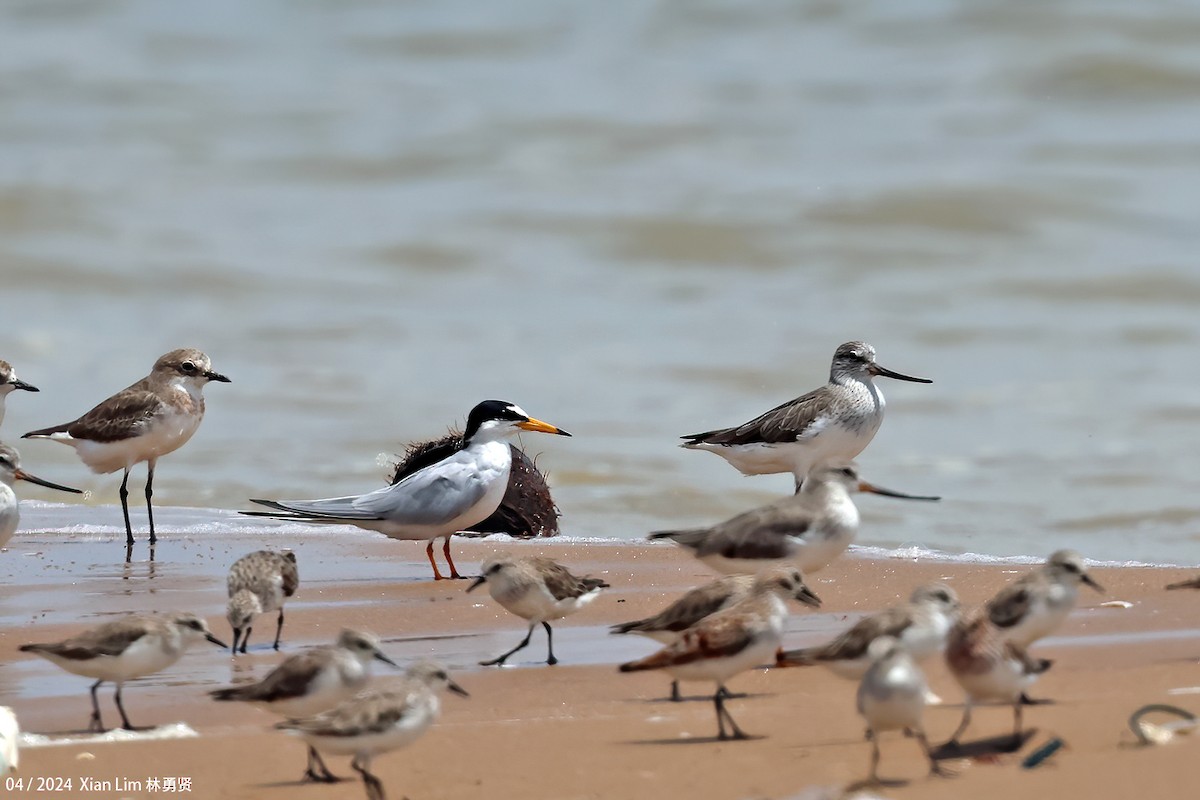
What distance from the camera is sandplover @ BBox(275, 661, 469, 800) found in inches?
211

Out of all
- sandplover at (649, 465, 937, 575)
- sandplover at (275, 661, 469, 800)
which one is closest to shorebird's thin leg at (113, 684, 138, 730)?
sandplover at (275, 661, 469, 800)

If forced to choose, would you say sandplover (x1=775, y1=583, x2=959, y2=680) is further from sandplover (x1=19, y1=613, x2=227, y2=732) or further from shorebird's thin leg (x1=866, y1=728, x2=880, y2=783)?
sandplover (x1=19, y1=613, x2=227, y2=732)

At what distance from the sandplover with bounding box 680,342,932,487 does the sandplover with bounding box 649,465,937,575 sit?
370cm

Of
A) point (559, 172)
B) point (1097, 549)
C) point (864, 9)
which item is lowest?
point (1097, 549)

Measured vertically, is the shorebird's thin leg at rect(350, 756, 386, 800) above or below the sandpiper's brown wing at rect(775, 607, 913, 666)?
below

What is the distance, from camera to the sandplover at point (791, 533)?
7832 millimetres

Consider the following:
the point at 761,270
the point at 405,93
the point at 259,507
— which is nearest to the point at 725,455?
the point at 259,507

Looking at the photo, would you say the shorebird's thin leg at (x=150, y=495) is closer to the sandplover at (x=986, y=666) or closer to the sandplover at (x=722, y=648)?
the sandplover at (x=722, y=648)

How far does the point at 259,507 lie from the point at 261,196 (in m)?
13.0

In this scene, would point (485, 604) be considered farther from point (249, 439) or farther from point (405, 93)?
point (405, 93)

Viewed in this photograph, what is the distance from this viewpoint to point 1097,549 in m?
12.4

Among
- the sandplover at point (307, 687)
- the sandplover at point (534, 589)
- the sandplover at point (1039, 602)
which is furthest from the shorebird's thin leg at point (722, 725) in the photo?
the sandplover at point (534, 589)

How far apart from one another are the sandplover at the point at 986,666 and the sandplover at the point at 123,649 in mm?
2891

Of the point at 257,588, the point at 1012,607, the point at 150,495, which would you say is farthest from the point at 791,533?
the point at 150,495
